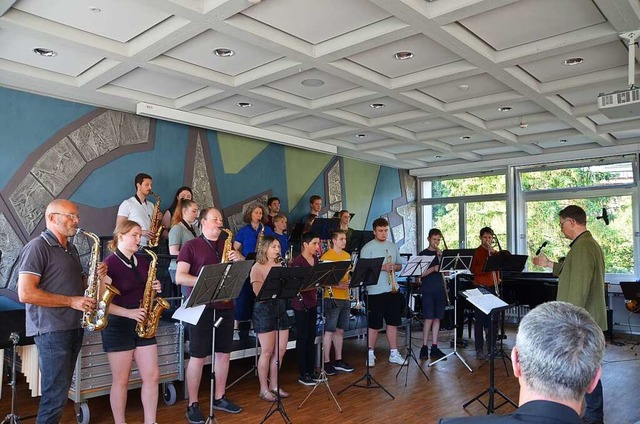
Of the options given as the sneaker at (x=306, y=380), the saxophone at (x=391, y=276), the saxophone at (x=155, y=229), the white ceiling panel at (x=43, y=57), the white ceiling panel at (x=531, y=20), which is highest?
the white ceiling panel at (x=43, y=57)

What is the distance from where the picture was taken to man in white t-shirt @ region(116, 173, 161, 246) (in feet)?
21.6

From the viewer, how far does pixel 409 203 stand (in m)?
12.4

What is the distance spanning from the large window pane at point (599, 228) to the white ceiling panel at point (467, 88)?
4.81m

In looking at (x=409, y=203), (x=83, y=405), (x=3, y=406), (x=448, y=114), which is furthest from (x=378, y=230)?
(x=409, y=203)

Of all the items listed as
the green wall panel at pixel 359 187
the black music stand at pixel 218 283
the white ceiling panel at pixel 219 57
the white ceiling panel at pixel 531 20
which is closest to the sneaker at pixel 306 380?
the black music stand at pixel 218 283

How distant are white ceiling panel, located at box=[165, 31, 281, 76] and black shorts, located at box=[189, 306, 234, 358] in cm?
258

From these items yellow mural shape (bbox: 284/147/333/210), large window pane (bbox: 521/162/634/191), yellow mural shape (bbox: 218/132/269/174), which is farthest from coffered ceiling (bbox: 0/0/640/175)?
large window pane (bbox: 521/162/634/191)

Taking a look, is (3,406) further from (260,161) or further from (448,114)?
(448,114)

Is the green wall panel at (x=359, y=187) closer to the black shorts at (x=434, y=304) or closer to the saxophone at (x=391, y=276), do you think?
the black shorts at (x=434, y=304)

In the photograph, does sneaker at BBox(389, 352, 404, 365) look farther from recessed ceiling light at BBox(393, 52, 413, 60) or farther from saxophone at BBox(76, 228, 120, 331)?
saxophone at BBox(76, 228, 120, 331)

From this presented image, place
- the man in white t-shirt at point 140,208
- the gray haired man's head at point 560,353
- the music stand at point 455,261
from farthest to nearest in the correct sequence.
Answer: the music stand at point 455,261 < the man in white t-shirt at point 140,208 < the gray haired man's head at point 560,353

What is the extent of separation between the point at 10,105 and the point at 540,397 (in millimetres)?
6625

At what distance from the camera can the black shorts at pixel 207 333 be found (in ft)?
14.1

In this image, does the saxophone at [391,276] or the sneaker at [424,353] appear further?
the sneaker at [424,353]
